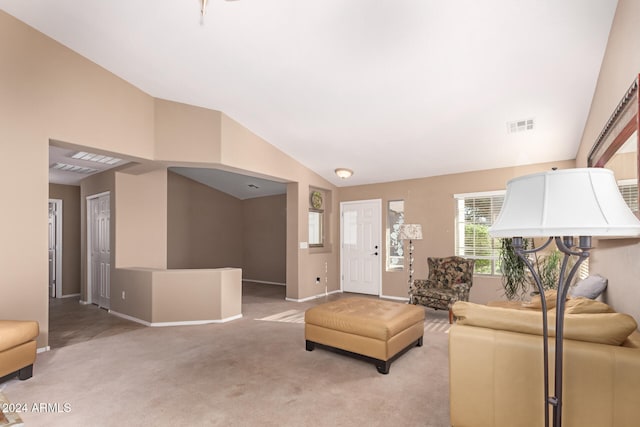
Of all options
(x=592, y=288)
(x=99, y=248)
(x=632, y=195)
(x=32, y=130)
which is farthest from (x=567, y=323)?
(x=99, y=248)

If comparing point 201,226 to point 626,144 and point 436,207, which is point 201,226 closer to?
point 436,207

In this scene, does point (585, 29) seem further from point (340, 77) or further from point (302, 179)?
point (302, 179)

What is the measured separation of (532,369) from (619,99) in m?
2.05

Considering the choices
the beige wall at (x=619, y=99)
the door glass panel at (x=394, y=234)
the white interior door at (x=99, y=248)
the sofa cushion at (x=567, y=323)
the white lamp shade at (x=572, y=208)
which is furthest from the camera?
the door glass panel at (x=394, y=234)

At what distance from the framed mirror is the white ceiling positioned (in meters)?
0.91

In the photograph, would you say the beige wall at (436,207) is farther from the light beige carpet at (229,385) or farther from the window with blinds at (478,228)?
the light beige carpet at (229,385)

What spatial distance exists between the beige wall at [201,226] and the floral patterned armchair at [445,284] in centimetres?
553

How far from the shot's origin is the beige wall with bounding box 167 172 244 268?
8133mm

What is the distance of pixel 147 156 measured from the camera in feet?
15.3

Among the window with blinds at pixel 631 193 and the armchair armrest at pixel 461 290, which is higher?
the window with blinds at pixel 631 193

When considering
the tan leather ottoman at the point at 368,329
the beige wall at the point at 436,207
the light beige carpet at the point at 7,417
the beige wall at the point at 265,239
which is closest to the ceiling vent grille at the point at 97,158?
the tan leather ottoman at the point at 368,329

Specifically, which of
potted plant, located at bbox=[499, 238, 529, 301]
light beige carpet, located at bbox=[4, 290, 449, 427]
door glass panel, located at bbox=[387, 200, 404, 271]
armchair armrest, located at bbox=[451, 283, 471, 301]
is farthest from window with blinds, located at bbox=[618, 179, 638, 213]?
door glass panel, located at bbox=[387, 200, 404, 271]

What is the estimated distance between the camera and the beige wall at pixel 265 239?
900 centimetres

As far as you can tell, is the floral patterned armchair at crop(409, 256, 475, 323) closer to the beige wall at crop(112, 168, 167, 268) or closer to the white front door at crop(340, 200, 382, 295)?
the white front door at crop(340, 200, 382, 295)
